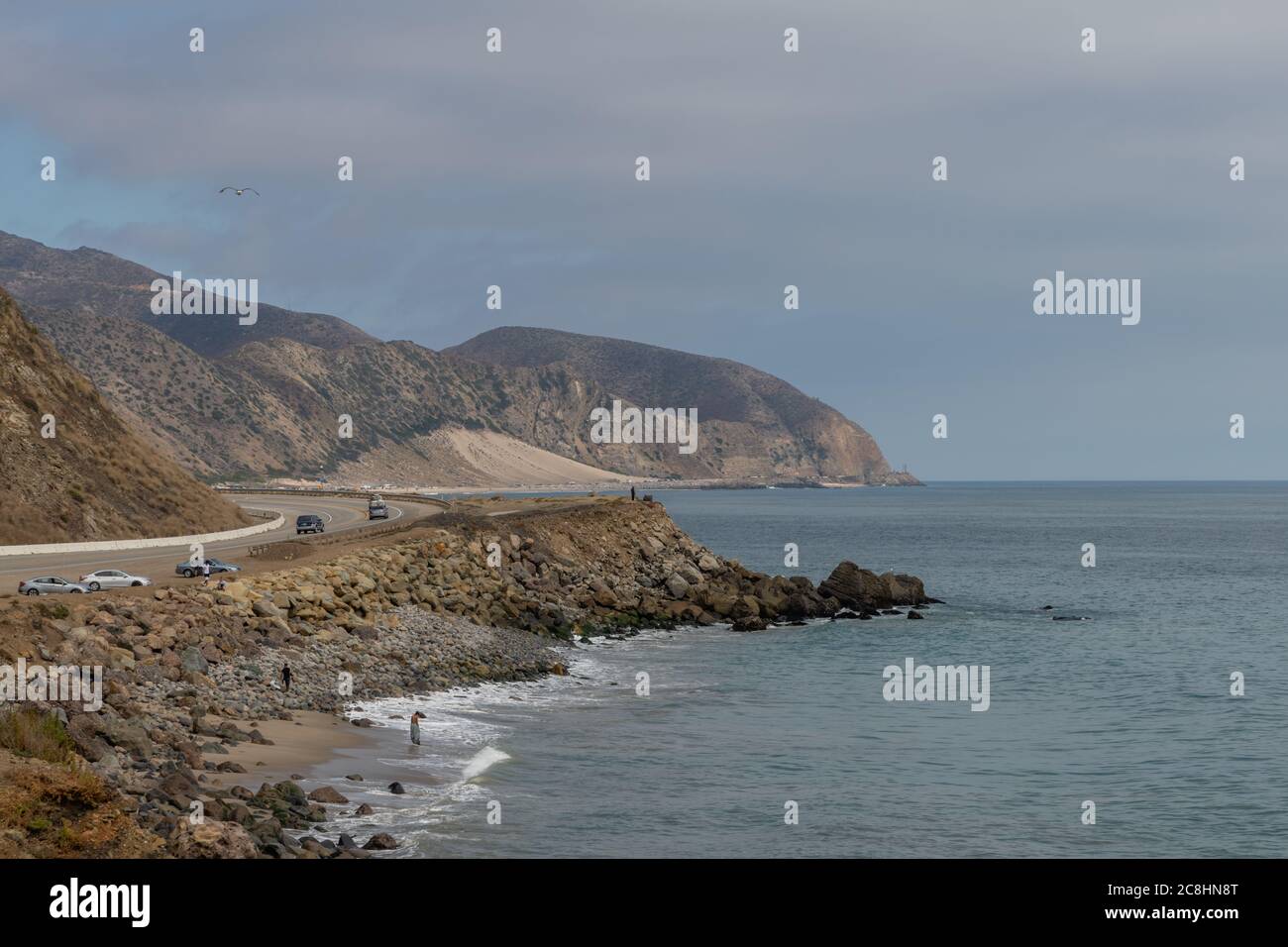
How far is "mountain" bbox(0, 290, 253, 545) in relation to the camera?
5819cm

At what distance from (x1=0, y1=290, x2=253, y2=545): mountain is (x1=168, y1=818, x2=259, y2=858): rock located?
1741 inches

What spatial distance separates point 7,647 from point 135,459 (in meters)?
43.2

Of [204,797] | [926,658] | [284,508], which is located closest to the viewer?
[204,797]

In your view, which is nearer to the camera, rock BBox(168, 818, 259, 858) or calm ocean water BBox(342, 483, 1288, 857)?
rock BBox(168, 818, 259, 858)

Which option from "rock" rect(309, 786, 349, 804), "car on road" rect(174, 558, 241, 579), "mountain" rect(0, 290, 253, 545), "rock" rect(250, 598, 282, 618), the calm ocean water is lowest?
the calm ocean water

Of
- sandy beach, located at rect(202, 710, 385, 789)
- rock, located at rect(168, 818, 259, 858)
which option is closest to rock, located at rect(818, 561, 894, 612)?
sandy beach, located at rect(202, 710, 385, 789)

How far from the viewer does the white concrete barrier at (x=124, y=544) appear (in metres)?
53.1

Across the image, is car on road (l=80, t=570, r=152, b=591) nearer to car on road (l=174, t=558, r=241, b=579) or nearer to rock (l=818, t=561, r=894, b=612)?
car on road (l=174, t=558, r=241, b=579)

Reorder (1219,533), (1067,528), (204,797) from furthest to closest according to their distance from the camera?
(1067,528) → (1219,533) → (204,797)

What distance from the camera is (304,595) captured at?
127ft

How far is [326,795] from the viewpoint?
22.0 metres
